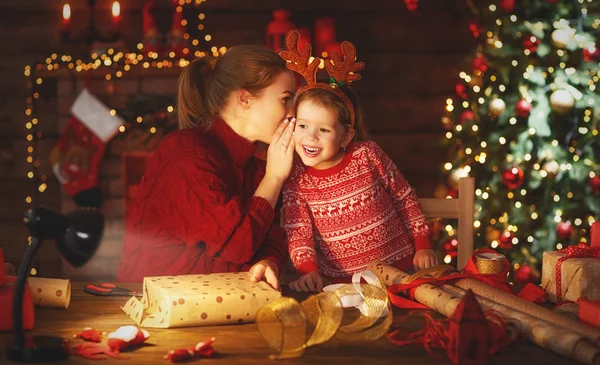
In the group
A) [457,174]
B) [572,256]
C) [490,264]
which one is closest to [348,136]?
[490,264]

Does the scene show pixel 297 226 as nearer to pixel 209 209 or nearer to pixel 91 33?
pixel 209 209

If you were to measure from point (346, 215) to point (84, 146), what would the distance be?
285 cm

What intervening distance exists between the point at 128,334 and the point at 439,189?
3444mm

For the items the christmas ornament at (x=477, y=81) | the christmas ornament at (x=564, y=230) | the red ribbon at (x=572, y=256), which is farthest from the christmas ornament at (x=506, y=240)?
the red ribbon at (x=572, y=256)

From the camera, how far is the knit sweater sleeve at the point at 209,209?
201 centimetres

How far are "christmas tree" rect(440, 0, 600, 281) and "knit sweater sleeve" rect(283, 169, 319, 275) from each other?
204 centimetres

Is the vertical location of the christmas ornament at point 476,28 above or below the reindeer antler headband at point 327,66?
above

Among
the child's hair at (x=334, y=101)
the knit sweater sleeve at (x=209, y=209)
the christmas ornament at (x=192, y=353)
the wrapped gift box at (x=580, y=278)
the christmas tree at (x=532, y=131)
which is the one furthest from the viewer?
the christmas tree at (x=532, y=131)

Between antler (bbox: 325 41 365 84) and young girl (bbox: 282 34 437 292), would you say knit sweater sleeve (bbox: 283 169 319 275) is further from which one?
antler (bbox: 325 41 365 84)

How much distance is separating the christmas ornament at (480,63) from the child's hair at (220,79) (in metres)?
2.13

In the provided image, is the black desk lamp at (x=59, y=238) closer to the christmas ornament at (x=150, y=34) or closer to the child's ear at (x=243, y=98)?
the child's ear at (x=243, y=98)

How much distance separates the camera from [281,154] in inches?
85.6

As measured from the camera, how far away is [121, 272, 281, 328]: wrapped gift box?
1.57 m

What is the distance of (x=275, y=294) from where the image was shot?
167 centimetres
